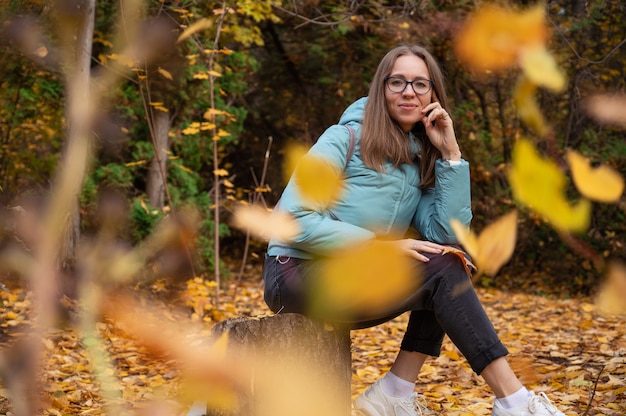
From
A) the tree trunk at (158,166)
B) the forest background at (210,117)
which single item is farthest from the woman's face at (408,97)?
the tree trunk at (158,166)

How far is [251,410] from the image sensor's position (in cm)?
205

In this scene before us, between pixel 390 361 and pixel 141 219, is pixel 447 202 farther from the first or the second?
pixel 141 219

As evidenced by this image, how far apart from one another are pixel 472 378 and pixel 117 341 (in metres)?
2.30

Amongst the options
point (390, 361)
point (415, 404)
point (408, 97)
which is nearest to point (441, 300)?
point (415, 404)

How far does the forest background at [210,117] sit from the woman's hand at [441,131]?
6.85 feet

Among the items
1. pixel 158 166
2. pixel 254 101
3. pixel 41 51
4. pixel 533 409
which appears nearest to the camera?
pixel 533 409

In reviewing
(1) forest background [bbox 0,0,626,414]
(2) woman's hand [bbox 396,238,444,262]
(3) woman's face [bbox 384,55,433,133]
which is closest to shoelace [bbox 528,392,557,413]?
(2) woman's hand [bbox 396,238,444,262]

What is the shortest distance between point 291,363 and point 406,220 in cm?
69

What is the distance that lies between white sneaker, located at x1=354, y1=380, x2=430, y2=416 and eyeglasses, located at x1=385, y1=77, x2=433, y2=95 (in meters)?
1.06

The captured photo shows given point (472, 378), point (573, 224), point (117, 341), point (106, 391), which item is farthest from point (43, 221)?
point (573, 224)

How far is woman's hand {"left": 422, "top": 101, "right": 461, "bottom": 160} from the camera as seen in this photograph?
238 cm

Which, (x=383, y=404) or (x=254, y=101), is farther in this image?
(x=254, y=101)

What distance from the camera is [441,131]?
2.42 m

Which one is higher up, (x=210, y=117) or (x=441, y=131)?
(x=441, y=131)
